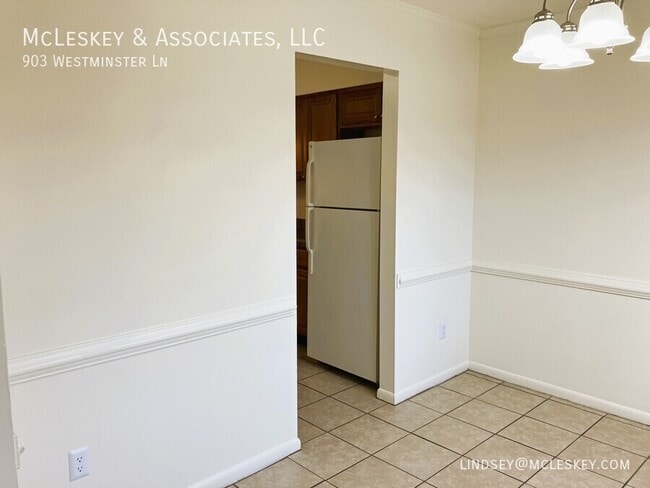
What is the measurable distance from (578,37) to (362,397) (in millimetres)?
2555

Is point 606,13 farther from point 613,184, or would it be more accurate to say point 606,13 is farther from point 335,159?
point 335,159

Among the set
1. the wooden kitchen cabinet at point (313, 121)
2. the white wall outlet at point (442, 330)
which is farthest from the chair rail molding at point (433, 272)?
the wooden kitchen cabinet at point (313, 121)

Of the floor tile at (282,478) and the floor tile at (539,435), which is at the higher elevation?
the floor tile at (539,435)

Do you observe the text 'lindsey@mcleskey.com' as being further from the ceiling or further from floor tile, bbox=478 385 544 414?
the ceiling

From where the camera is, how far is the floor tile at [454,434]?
2.83 metres

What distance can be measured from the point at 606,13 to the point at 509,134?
211 cm

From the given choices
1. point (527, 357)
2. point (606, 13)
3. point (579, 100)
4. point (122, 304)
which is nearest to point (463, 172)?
point (579, 100)

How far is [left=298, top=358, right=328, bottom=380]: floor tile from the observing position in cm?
386

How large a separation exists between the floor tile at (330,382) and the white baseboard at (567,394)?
0.95 meters

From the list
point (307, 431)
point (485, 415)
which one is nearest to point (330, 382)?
point (307, 431)

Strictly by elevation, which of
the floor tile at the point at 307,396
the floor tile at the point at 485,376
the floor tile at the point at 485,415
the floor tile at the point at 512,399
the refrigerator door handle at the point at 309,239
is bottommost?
the floor tile at the point at 307,396

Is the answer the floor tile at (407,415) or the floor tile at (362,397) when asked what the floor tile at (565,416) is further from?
the floor tile at (362,397)

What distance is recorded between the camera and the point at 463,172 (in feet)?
11.9

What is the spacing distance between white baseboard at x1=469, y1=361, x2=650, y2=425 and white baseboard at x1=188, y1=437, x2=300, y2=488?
1.68 m
